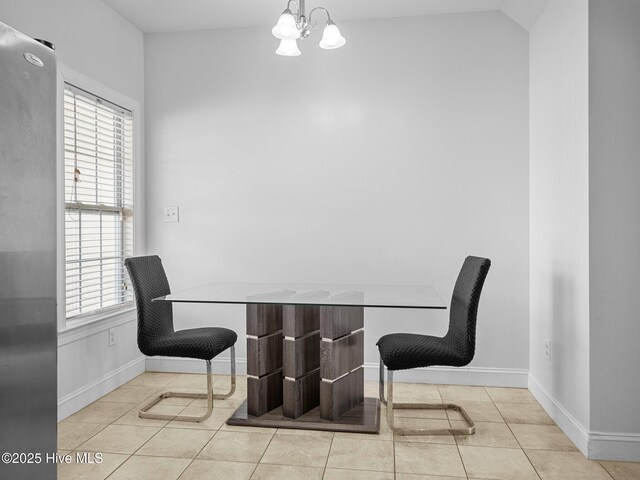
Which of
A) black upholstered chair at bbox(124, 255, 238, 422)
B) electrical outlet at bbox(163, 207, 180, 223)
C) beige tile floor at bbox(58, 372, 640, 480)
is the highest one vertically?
electrical outlet at bbox(163, 207, 180, 223)

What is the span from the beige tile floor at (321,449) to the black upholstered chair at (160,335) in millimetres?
211

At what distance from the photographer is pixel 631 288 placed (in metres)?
2.35

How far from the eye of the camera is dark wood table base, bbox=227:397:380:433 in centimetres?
267

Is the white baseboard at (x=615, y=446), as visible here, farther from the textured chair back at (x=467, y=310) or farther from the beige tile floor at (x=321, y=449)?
the textured chair back at (x=467, y=310)

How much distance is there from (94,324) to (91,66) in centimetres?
166

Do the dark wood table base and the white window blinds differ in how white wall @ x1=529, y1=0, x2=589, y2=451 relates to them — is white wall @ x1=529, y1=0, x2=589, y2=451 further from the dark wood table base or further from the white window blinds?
the white window blinds

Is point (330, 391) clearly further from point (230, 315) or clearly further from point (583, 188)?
point (583, 188)

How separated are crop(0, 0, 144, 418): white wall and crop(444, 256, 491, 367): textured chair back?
87.4 inches

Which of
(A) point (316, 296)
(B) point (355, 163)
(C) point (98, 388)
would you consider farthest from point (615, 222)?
(C) point (98, 388)

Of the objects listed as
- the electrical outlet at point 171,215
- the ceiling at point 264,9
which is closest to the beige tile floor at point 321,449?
the electrical outlet at point 171,215

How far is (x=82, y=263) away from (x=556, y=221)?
2893mm

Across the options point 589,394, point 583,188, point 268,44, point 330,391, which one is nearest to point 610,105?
point 583,188

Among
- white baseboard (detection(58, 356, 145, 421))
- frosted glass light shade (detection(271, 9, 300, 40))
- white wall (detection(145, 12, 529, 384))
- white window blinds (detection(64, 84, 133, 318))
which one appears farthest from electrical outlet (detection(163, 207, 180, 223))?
frosted glass light shade (detection(271, 9, 300, 40))

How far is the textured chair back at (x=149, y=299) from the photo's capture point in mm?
2883
